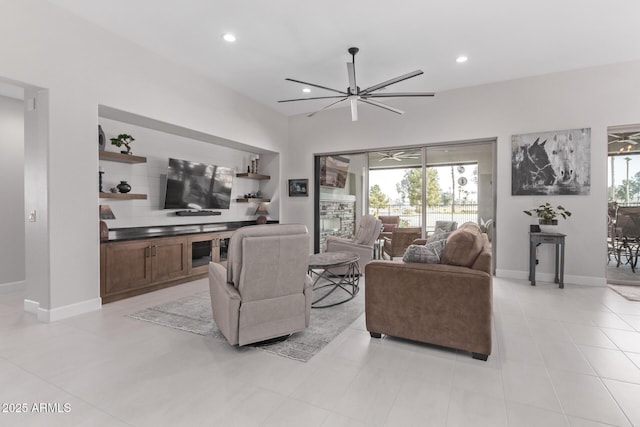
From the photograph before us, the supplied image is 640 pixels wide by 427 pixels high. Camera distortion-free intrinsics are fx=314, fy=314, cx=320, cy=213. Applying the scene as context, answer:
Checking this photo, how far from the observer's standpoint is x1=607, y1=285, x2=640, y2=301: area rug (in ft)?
13.4

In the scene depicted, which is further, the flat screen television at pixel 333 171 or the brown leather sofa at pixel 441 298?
the flat screen television at pixel 333 171

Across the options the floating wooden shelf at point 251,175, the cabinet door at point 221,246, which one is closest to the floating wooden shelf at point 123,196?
the cabinet door at point 221,246

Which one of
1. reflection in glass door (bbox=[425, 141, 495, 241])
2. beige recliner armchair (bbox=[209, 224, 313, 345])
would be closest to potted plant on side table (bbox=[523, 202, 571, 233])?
reflection in glass door (bbox=[425, 141, 495, 241])

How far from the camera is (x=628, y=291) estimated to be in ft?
14.4

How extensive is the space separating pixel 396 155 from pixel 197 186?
384cm

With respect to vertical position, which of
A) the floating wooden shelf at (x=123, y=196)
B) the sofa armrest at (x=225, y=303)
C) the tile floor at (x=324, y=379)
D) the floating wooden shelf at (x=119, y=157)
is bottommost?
the tile floor at (x=324, y=379)

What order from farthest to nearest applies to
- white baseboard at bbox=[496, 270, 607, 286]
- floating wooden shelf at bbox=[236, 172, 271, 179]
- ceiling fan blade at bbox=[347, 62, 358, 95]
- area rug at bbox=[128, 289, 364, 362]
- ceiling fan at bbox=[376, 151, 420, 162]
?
floating wooden shelf at bbox=[236, 172, 271, 179] < ceiling fan at bbox=[376, 151, 420, 162] < white baseboard at bbox=[496, 270, 607, 286] < ceiling fan blade at bbox=[347, 62, 358, 95] < area rug at bbox=[128, 289, 364, 362]

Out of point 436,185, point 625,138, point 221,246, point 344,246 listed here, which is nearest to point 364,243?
point 344,246

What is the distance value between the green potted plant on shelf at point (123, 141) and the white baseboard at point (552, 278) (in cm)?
611

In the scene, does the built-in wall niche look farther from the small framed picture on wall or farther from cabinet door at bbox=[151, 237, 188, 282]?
the small framed picture on wall

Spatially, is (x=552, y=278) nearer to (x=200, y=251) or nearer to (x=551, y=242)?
(x=551, y=242)

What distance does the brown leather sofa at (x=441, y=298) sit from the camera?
2383 mm

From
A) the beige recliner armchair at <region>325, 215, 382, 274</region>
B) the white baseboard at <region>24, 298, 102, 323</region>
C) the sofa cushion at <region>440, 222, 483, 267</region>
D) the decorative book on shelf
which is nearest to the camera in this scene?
the sofa cushion at <region>440, 222, 483, 267</region>

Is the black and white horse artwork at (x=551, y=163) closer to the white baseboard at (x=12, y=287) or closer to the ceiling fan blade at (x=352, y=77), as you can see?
the ceiling fan blade at (x=352, y=77)
